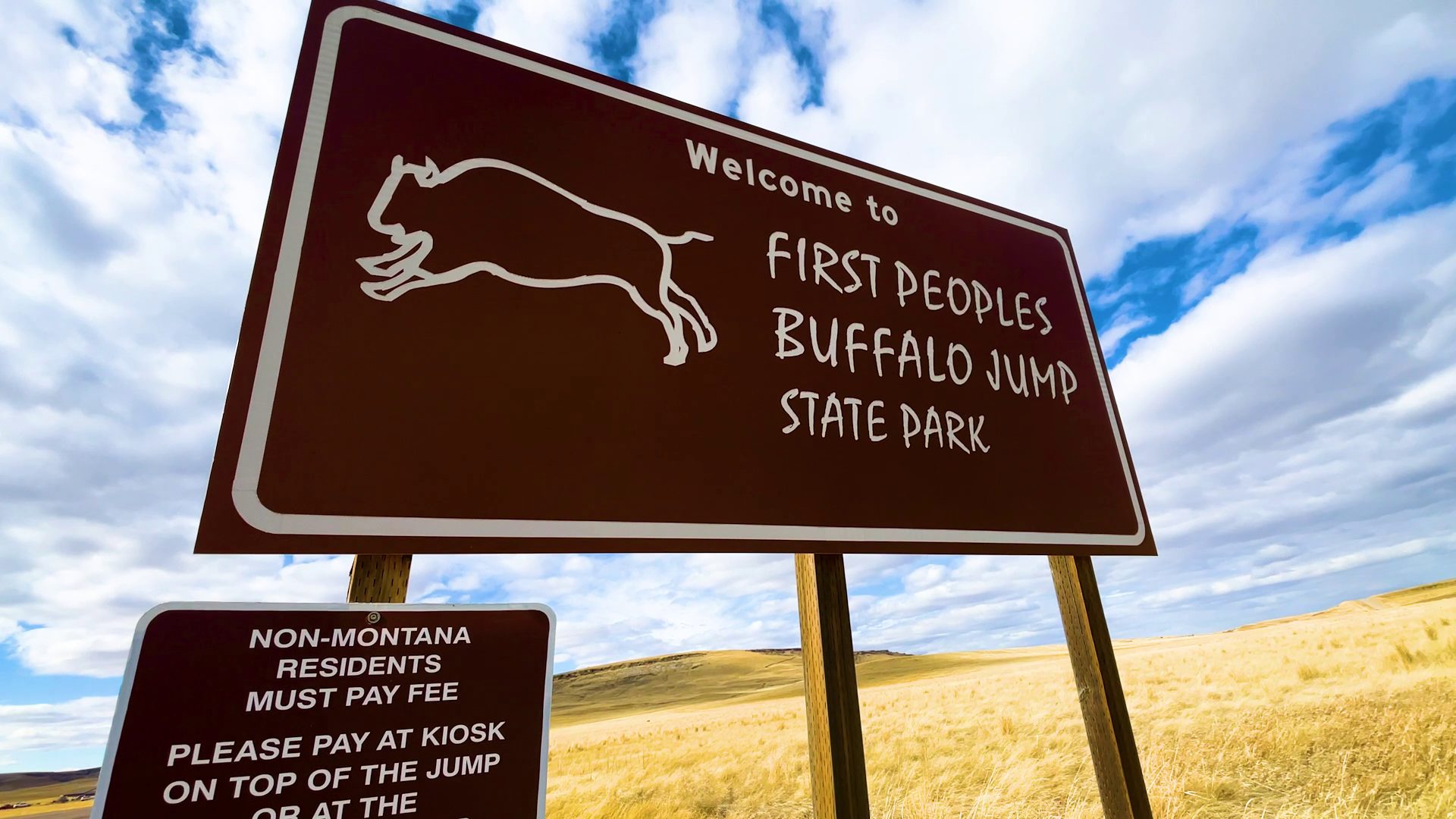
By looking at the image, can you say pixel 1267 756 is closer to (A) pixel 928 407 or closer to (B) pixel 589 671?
(A) pixel 928 407

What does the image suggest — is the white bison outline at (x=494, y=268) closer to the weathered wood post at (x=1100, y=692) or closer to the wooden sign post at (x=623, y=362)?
the wooden sign post at (x=623, y=362)

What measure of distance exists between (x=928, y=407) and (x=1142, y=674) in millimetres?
11784

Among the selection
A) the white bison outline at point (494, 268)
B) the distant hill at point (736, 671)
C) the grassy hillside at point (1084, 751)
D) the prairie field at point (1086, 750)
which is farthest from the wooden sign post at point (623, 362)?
the distant hill at point (736, 671)

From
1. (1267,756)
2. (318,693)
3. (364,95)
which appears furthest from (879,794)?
(364,95)

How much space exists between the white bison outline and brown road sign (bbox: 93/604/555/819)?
86 cm

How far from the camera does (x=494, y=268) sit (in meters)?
1.78

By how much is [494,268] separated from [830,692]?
162 cm

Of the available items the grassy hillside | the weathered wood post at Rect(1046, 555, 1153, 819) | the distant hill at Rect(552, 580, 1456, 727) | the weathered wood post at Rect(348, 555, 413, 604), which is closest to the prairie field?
the grassy hillside

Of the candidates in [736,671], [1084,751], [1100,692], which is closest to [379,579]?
[1100,692]

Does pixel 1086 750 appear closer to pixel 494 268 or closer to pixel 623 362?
pixel 623 362

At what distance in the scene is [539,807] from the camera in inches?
48.6

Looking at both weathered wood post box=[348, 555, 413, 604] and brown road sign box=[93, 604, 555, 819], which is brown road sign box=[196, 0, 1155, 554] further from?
brown road sign box=[93, 604, 555, 819]

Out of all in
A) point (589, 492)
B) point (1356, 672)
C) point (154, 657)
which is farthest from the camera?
point (1356, 672)

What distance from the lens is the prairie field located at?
4.68 metres
